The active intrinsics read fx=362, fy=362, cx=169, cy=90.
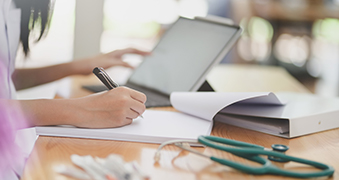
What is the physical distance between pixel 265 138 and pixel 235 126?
90 mm

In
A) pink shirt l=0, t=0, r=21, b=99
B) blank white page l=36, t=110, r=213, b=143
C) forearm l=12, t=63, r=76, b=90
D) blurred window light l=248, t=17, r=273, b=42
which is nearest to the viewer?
blank white page l=36, t=110, r=213, b=143

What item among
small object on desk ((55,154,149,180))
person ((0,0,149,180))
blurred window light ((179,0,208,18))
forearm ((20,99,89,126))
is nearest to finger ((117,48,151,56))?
person ((0,0,149,180))

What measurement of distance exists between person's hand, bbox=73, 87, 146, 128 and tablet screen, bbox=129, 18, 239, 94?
31cm

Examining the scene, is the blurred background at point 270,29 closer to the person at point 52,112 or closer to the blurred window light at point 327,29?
the blurred window light at point 327,29

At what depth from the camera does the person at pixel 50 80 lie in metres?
0.61

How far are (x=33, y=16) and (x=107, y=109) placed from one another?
44 centimetres

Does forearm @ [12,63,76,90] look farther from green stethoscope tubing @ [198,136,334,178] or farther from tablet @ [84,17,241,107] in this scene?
green stethoscope tubing @ [198,136,334,178]

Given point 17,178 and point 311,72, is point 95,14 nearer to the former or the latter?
point 17,178

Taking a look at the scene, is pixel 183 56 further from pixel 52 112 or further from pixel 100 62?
pixel 52 112

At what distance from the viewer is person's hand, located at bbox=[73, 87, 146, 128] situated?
Answer: 608 mm

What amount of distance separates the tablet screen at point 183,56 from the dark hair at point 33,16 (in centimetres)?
33

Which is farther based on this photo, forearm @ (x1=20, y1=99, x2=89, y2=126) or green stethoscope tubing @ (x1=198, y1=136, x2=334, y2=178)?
forearm @ (x1=20, y1=99, x2=89, y2=126)

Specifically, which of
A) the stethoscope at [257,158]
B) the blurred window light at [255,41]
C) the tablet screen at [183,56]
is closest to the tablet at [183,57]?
the tablet screen at [183,56]

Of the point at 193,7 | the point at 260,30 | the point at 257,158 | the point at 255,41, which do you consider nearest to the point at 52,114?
the point at 257,158
